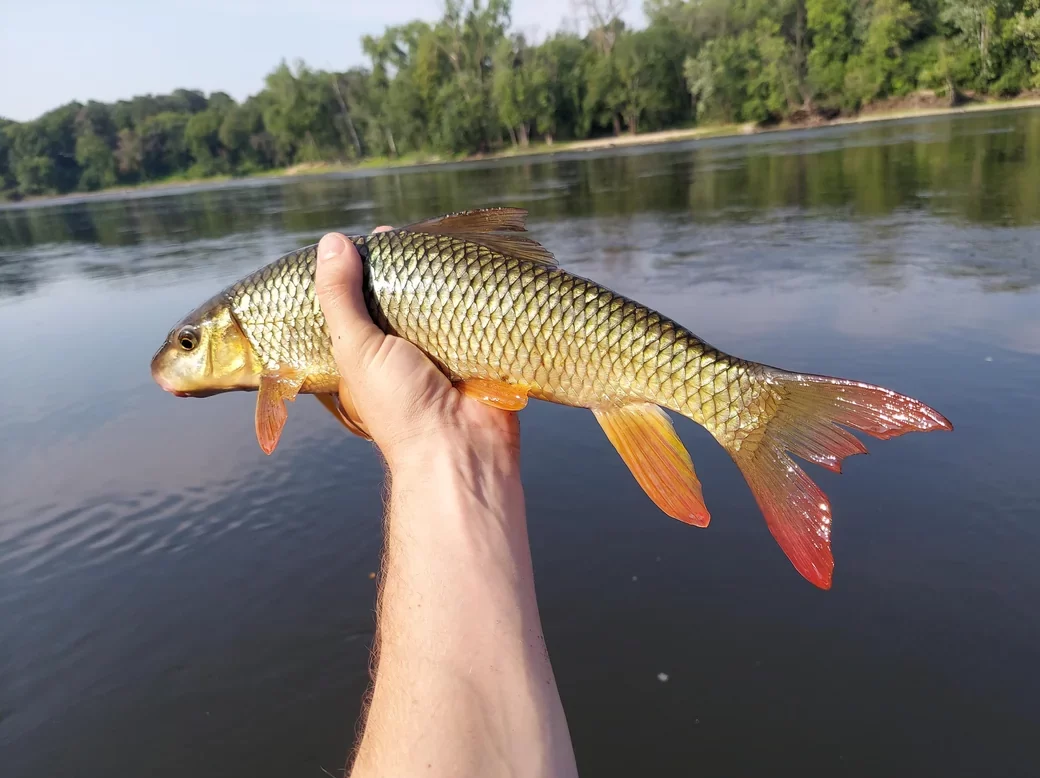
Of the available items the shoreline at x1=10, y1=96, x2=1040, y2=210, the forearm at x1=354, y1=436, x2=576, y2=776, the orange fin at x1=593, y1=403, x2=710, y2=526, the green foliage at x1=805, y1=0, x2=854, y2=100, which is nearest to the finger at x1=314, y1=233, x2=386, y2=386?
the forearm at x1=354, y1=436, x2=576, y2=776

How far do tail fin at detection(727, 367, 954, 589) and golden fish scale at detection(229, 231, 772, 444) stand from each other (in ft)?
0.22

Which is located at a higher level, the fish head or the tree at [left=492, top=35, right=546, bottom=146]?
the tree at [left=492, top=35, right=546, bottom=146]

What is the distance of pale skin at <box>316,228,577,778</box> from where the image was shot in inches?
65.6

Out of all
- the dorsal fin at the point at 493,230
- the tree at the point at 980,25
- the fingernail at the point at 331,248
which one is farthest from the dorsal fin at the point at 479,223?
the tree at the point at 980,25

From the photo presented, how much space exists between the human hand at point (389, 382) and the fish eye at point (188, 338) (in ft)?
2.13

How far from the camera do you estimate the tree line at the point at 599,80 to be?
54.2 metres

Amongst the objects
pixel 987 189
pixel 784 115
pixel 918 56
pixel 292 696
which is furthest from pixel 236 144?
pixel 292 696

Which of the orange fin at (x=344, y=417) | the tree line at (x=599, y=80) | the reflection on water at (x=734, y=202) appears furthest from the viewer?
the tree line at (x=599, y=80)

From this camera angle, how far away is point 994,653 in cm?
356

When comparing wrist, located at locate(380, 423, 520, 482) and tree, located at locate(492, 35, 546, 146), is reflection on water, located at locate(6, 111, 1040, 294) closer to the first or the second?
wrist, located at locate(380, 423, 520, 482)

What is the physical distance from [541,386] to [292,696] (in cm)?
253

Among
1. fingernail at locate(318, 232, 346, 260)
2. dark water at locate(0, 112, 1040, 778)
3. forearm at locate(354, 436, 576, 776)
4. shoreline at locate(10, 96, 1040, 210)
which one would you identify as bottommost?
dark water at locate(0, 112, 1040, 778)

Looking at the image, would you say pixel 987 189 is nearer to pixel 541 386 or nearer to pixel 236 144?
pixel 541 386

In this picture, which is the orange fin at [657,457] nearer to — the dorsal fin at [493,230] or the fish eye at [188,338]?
the dorsal fin at [493,230]
